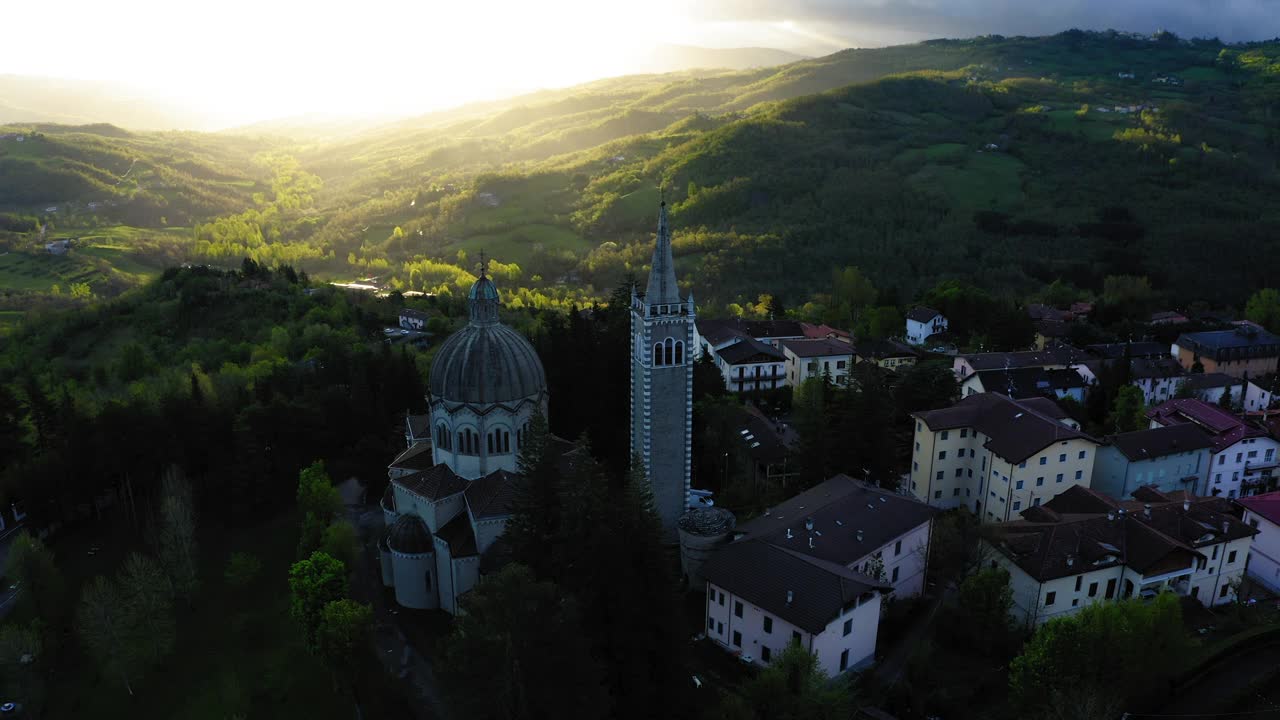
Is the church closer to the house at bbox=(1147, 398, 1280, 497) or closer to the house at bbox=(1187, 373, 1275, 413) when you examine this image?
the house at bbox=(1147, 398, 1280, 497)

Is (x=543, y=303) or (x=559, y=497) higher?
(x=559, y=497)

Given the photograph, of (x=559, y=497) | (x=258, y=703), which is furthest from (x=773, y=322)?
(x=258, y=703)

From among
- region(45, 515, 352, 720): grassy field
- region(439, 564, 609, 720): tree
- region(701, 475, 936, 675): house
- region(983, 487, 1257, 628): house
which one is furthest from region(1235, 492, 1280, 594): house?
region(45, 515, 352, 720): grassy field

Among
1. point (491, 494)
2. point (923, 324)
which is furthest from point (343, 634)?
point (923, 324)

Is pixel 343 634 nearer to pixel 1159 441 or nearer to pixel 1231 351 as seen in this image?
pixel 1159 441

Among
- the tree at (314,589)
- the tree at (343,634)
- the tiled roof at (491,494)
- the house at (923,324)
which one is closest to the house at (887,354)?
the house at (923,324)

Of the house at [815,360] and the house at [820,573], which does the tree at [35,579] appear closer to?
the house at [820,573]

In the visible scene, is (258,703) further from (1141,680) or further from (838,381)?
(838,381)
